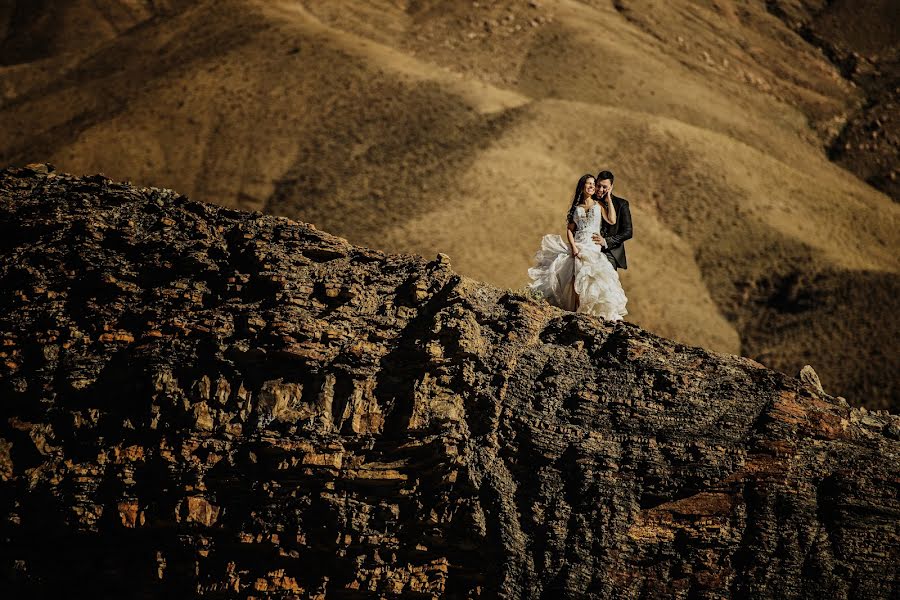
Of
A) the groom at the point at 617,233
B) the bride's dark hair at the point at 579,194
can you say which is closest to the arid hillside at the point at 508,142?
the groom at the point at 617,233

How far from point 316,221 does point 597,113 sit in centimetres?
1333

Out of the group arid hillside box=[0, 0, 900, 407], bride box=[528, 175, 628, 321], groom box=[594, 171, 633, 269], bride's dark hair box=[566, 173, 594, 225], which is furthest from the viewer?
arid hillside box=[0, 0, 900, 407]

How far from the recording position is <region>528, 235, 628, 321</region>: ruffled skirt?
36.0 ft

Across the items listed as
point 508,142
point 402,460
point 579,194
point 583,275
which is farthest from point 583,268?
point 508,142

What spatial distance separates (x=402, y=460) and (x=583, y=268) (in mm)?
3305

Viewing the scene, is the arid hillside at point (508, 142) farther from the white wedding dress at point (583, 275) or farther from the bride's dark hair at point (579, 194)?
the bride's dark hair at point (579, 194)

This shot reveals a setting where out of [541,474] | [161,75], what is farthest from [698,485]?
[161,75]

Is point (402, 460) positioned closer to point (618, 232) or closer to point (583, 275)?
point (583, 275)

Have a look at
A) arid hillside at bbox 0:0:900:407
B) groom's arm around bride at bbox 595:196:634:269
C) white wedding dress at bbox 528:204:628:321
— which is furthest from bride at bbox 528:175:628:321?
arid hillside at bbox 0:0:900:407

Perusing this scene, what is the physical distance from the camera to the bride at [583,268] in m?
11.0

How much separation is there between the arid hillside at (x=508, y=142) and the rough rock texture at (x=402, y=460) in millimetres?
18444

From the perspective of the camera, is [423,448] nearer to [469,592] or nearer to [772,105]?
[469,592]

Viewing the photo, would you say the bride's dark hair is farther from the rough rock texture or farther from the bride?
the rough rock texture

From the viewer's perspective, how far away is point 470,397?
9445 mm
